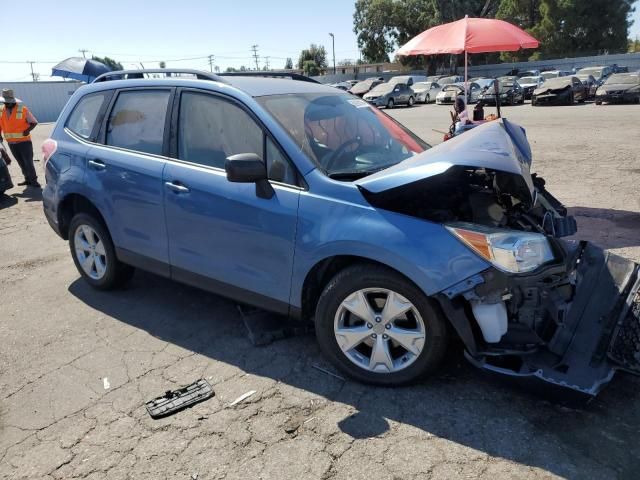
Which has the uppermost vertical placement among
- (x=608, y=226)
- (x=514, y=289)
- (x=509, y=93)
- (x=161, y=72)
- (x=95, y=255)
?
(x=161, y=72)

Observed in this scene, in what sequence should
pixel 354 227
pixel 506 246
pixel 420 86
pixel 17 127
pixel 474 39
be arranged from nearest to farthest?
pixel 506 246, pixel 354 227, pixel 474 39, pixel 17 127, pixel 420 86

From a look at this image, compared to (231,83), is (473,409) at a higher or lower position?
lower

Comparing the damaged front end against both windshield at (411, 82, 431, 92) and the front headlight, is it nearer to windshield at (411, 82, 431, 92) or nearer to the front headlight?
the front headlight

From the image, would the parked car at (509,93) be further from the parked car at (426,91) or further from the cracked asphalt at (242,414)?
the cracked asphalt at (242,414)

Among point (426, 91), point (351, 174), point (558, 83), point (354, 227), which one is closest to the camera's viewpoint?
point (354, 227)

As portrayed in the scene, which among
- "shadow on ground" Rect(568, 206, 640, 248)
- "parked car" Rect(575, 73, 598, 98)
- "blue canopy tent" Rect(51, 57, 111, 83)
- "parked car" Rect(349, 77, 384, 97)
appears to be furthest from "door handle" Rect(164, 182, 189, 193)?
"parked car" Rect(349, 77, 384, 97)

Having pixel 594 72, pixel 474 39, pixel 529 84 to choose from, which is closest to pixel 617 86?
pixel 529 84

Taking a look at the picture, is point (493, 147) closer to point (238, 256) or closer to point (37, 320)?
point (238, 256)

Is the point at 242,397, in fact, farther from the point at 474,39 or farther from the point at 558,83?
the point at 558,83

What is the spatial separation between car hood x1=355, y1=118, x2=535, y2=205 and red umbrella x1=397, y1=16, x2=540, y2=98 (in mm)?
4948

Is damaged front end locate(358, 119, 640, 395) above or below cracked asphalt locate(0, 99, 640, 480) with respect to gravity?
above

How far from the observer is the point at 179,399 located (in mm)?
3039

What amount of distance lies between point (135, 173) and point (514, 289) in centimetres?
285

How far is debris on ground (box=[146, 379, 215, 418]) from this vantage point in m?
2.94
